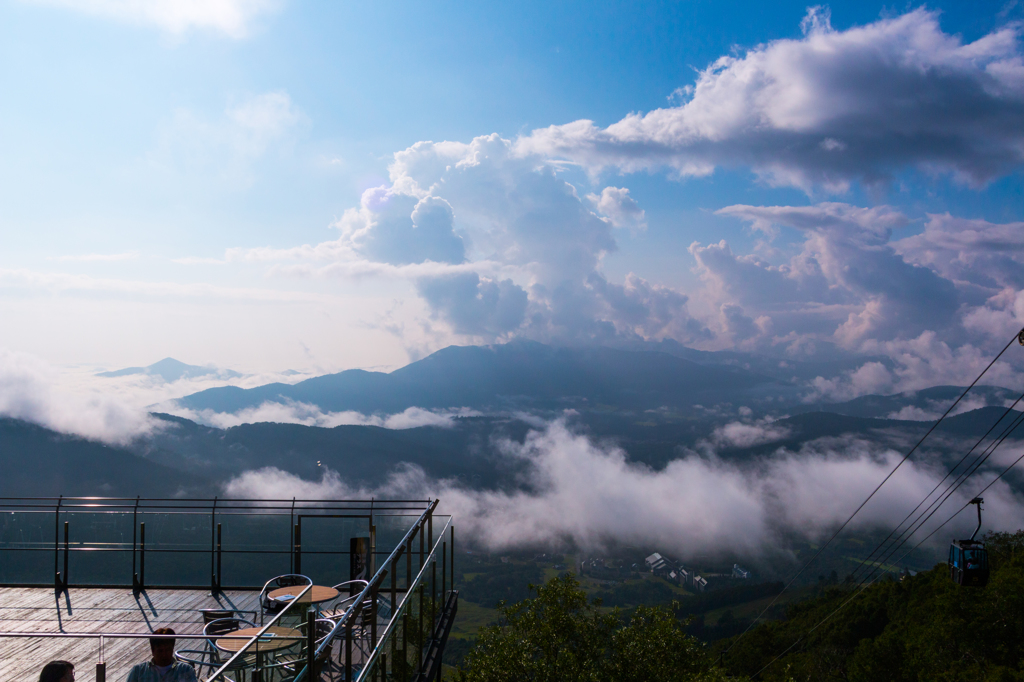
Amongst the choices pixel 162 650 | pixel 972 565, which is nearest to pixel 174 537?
pixel 162 650

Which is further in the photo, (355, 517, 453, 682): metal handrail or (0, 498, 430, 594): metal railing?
(0, 498, 430, 594): metal railing

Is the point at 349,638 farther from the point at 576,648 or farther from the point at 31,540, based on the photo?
the point at 31,540

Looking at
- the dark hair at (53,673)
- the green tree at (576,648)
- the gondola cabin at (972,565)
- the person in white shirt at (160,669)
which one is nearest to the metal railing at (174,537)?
the person in white shirt at (160,669)

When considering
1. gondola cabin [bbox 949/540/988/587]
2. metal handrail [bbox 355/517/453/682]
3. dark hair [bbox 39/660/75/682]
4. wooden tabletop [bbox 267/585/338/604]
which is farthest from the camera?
gondola cabin [bbox 949/540/988/587]

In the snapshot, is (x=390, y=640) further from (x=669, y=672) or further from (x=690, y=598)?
(x=690, y=598)

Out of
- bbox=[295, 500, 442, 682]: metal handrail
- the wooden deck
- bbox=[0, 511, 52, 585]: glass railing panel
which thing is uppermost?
bbox=[295, 500, 442, 682]: metal handrail

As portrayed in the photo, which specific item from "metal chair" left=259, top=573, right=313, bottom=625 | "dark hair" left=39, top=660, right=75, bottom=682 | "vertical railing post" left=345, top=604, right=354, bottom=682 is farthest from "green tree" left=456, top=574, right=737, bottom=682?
"dark hair" left=39, top=660, right=75, bottom=682

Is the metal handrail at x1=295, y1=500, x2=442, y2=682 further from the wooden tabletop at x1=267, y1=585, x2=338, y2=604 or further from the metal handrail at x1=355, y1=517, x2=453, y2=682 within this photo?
the wooden tabletop at x1=267, y1=585, x2=338, y2=604
